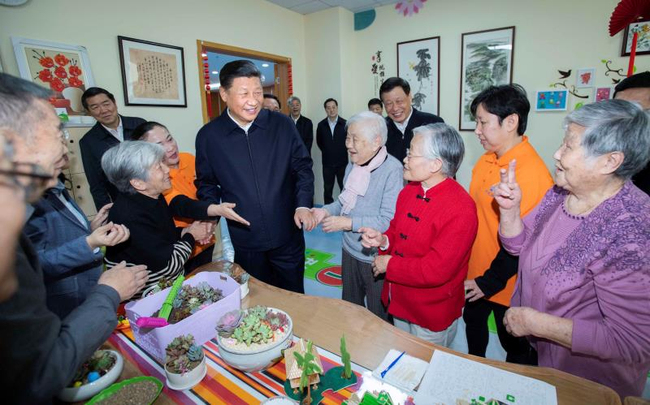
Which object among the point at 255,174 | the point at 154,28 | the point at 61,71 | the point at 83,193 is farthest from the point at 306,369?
the point at 154,28

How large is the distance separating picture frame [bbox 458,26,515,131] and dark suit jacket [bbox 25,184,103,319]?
4500mm

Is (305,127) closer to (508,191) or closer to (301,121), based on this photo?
(301,121)

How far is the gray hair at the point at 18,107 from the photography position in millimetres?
648

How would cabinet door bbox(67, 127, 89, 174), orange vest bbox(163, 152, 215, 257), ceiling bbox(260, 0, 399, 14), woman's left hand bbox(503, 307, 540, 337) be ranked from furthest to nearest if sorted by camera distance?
ceiling bbox(260, 0, 399, 14)
cabinet door bbox(67, 127, 89, 174)
orange vest bbox(163, 152, 215, 257)
woman's left hand bbox(503, 307, 540, 337)

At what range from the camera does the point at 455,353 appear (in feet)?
3.29

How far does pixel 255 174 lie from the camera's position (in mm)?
1896

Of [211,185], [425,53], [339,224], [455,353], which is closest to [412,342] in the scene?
[455,353]

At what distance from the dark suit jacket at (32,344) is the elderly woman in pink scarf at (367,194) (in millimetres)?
1188

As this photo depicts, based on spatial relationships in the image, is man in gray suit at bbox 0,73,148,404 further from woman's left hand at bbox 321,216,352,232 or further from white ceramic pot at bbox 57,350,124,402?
woman's left hand at bbox 321,216,352,232

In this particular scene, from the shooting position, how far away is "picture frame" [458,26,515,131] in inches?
160

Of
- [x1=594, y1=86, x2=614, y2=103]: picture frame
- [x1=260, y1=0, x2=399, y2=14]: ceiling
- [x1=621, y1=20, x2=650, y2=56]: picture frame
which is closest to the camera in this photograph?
[x1=621, y1=20, x2=650, y2=56]: picture frame

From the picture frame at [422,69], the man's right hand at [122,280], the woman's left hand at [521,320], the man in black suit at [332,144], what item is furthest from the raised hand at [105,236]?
the picture frame at [422,69]

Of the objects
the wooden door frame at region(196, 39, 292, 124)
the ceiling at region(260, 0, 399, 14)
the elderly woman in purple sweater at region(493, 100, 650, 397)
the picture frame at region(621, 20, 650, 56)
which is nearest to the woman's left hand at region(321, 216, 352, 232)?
the elderly woman in purple sweater at region(493, 100, 650, 397)

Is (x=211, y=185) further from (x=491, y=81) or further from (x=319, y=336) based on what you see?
(x=491, y=81)
